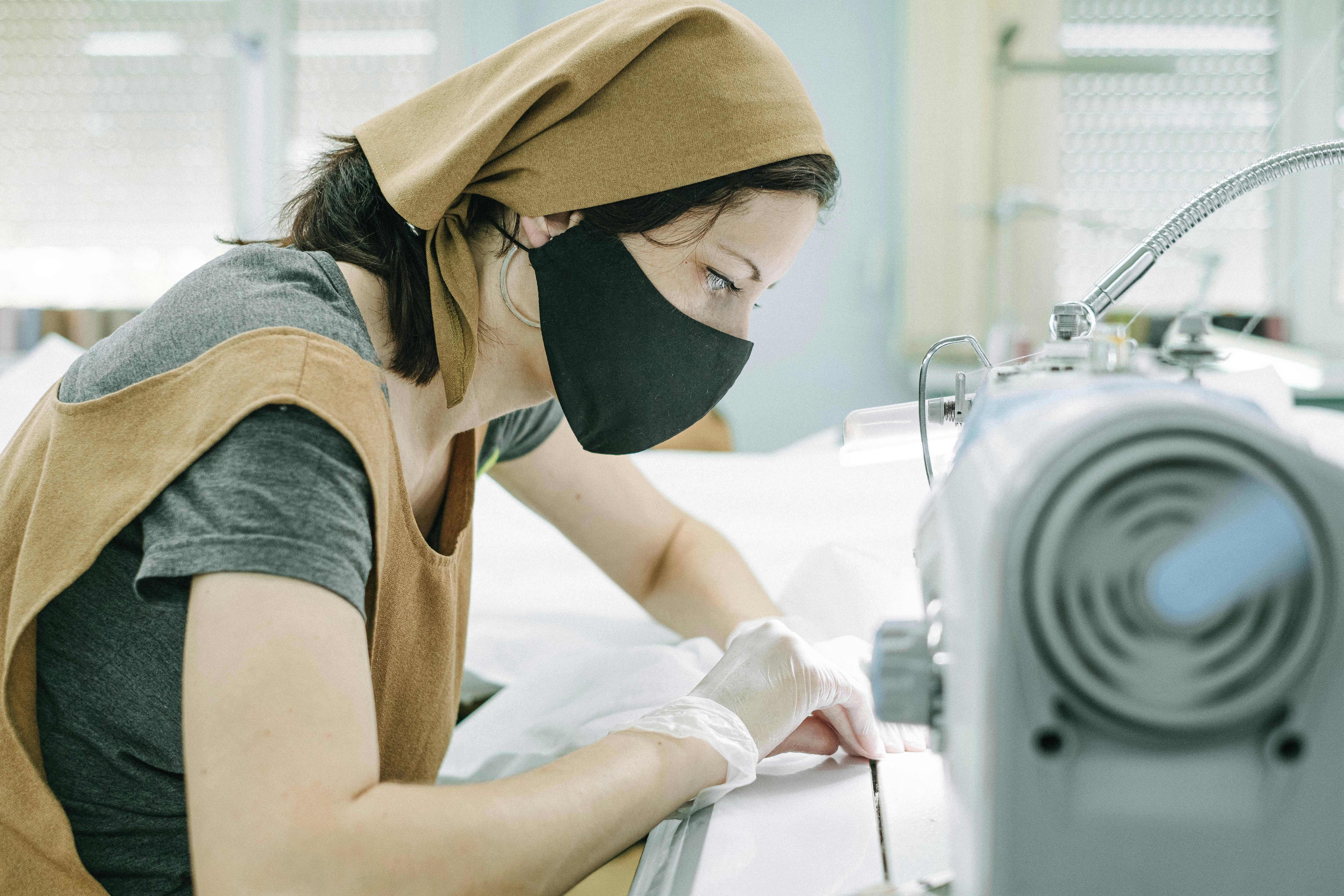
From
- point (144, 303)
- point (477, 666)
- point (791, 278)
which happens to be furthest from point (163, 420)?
point (144, 303)

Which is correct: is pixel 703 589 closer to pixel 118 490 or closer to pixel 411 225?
pixel 411 225

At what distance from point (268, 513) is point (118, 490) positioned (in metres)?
0.14

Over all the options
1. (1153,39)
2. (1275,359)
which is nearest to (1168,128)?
(1153,39)

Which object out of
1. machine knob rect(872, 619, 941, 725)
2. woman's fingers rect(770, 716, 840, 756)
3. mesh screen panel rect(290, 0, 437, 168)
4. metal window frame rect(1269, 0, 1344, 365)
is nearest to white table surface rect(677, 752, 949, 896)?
woman's fingers rect(770, 716, 840, 756)

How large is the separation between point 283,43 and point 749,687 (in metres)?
3.44

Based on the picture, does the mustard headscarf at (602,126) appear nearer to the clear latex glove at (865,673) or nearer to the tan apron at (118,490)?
the tan apron at (118,490)

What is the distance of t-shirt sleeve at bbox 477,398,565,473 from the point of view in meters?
1.14

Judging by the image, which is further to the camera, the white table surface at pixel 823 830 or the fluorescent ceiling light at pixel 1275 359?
the fluorescent ceiling light at pixel 1275 359

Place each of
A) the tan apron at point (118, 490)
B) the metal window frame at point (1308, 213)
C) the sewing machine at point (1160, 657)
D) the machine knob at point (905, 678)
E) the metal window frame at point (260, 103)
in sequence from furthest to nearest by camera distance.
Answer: the metal window frame at point (260, 103) < the metal window frame at point (1308, 213) < the tan apron at point (118, 490) < the machine knob at point (905, 678) < the sewing machine at point (1160, 657)

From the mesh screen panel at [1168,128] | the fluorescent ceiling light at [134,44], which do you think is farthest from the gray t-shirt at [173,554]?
the fluorescent ceiling light at [134,44]

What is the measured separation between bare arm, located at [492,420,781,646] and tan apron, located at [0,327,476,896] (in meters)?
0.45

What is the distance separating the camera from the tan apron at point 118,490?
0.62 m

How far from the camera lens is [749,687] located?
0.75 meters

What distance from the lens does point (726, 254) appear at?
32.4 inches
